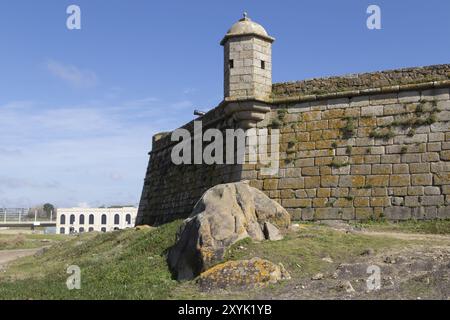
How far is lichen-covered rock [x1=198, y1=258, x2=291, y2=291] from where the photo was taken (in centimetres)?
860

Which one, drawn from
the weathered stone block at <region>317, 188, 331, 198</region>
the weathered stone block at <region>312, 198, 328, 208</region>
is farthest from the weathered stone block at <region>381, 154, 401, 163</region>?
the weathered stone block at <region>312, 198, 328, 208</region>

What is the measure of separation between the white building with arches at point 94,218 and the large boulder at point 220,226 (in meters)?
91.8

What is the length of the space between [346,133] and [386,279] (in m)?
8.61

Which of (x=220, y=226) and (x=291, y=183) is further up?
(x=291, y=183)

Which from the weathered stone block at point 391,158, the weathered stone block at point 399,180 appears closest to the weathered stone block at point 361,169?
the weathered stone block at point 391,158

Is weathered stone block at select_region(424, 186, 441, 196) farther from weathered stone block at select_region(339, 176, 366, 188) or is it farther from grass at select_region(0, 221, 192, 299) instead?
grass at select_region(0, 221, 192, 299)

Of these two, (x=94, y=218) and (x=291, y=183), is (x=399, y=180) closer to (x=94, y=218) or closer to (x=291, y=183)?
(x=291, y=183)

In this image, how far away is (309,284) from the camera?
331 inches

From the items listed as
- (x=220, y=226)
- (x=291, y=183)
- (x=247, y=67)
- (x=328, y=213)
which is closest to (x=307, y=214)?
(x=328, y=213)

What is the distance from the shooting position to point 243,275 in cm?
871
